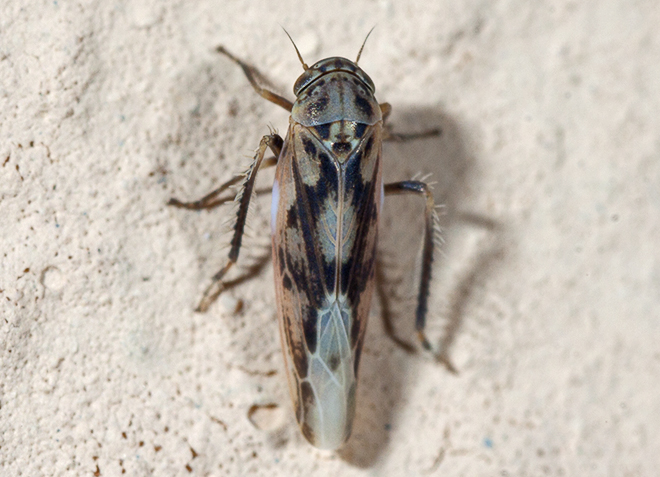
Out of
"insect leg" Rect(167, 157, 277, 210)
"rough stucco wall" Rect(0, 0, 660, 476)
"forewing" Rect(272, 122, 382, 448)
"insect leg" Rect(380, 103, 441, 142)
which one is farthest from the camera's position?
"insect leg" Rect(380, 103, 441, 142)

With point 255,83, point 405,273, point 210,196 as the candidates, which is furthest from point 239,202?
point 405,273

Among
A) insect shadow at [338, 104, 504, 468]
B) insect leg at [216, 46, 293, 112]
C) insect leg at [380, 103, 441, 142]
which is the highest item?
insect leg at [216, 46, 293, 112]

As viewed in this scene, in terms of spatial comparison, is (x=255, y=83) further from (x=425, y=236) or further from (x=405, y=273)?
(x=405, y=273)

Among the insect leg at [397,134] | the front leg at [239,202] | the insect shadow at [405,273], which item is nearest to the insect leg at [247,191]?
the front leg at [239,202]

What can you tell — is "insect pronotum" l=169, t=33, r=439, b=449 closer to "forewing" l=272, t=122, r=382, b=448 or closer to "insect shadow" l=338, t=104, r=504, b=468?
"forewing" l=272, t=122, r=382, b=448

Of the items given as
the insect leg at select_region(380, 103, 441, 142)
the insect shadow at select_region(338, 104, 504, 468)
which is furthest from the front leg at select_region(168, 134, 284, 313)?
the insect shadow at select_region(338, 104, 504, 468)

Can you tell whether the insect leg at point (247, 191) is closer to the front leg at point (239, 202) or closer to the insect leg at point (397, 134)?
the front leg at point (239, 202)

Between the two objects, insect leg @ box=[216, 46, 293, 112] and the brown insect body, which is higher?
insect leg @ box=[216, 46, 293, 112]
